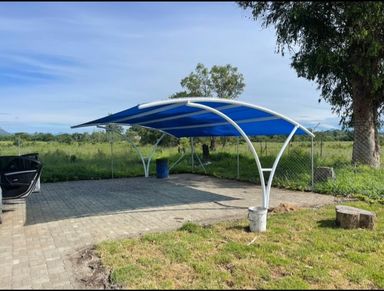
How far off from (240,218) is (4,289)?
4307 mm

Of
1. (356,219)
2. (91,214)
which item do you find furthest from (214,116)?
(356,219)

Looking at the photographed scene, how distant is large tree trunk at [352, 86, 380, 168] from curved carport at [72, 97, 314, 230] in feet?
10.6

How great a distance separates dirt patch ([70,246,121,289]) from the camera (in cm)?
414

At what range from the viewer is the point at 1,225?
7.18 metres

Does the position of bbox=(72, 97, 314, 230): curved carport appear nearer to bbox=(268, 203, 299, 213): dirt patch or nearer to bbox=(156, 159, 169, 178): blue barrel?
bbox=(268, 203, 299, 213): dirt patch

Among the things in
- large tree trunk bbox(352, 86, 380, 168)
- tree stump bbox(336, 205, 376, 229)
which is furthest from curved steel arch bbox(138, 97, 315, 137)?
large tree trunk bbox(352, 86, 380, 168)

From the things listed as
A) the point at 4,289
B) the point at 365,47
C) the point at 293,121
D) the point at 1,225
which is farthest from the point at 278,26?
the point at 4,289

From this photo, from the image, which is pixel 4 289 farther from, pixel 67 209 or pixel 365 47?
pixel 365 47

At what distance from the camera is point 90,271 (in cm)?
456

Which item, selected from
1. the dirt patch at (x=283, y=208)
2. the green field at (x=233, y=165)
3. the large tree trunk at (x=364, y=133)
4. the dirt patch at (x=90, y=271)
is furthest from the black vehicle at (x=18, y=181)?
the large tree trunk at (x=364, y=133)

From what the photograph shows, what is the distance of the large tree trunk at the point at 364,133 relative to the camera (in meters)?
12.0

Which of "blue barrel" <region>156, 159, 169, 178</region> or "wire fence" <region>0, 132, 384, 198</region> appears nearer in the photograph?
"wire fence" <region>0, 132, 384, 198</region>

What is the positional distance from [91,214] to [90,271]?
3403 millimetres

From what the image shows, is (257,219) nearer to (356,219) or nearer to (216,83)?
(356,219)
